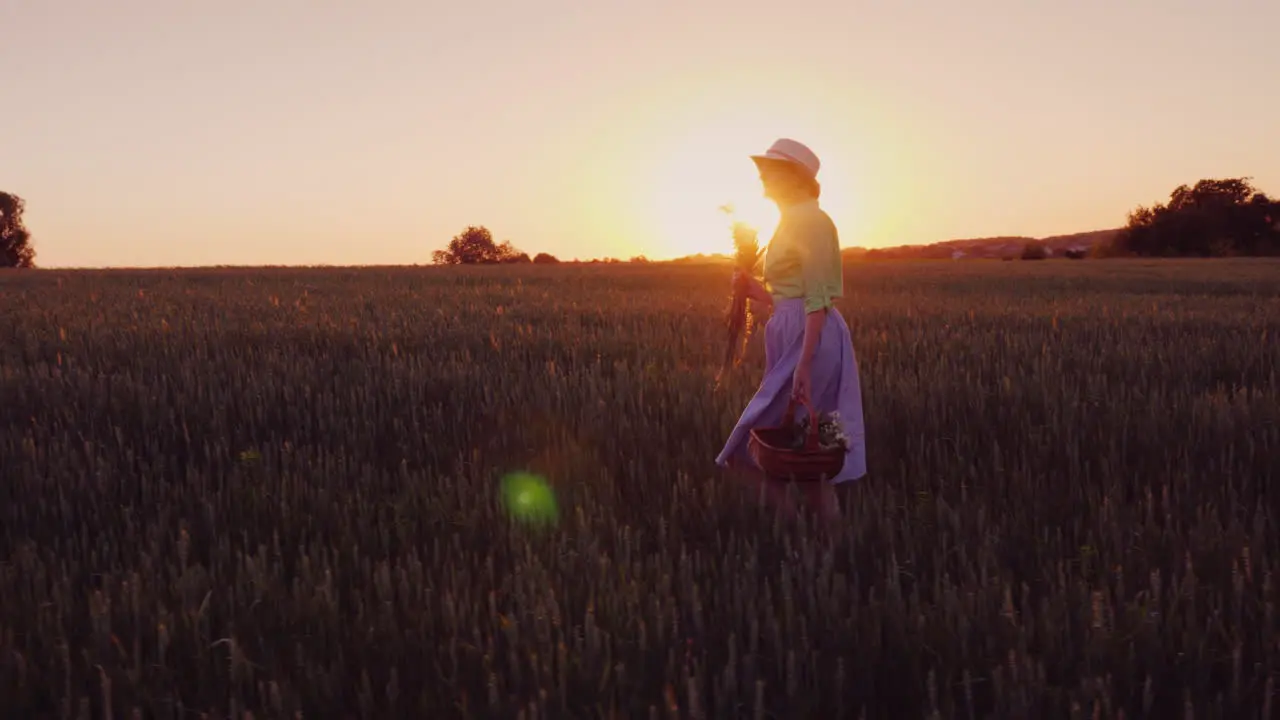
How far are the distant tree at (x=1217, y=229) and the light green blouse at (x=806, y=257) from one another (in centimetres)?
6403

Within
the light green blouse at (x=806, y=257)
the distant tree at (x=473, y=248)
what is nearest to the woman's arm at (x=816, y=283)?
the light green blouse at (x=806, y=257)

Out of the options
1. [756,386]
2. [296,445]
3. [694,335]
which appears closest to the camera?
[296,445]

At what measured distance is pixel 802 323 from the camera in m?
4.24

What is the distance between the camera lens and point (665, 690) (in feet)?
7.88

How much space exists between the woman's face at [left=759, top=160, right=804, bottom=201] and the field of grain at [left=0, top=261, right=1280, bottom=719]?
54.5 inches

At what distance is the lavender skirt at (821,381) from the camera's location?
4258 millimetres

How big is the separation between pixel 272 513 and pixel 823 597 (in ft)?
8.29

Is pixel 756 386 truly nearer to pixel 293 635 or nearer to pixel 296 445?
pixel 296 445

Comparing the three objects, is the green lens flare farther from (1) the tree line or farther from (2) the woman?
(1) the tree line

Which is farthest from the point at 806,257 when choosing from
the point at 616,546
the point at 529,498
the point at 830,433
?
the point at 529,498

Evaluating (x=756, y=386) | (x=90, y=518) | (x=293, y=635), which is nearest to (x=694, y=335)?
(x=756, y=386)

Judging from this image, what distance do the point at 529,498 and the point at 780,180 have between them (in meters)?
1.89

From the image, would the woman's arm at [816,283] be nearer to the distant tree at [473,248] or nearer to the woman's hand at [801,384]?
the woman's hand at [801,384]

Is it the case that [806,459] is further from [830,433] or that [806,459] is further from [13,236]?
[13,236]
